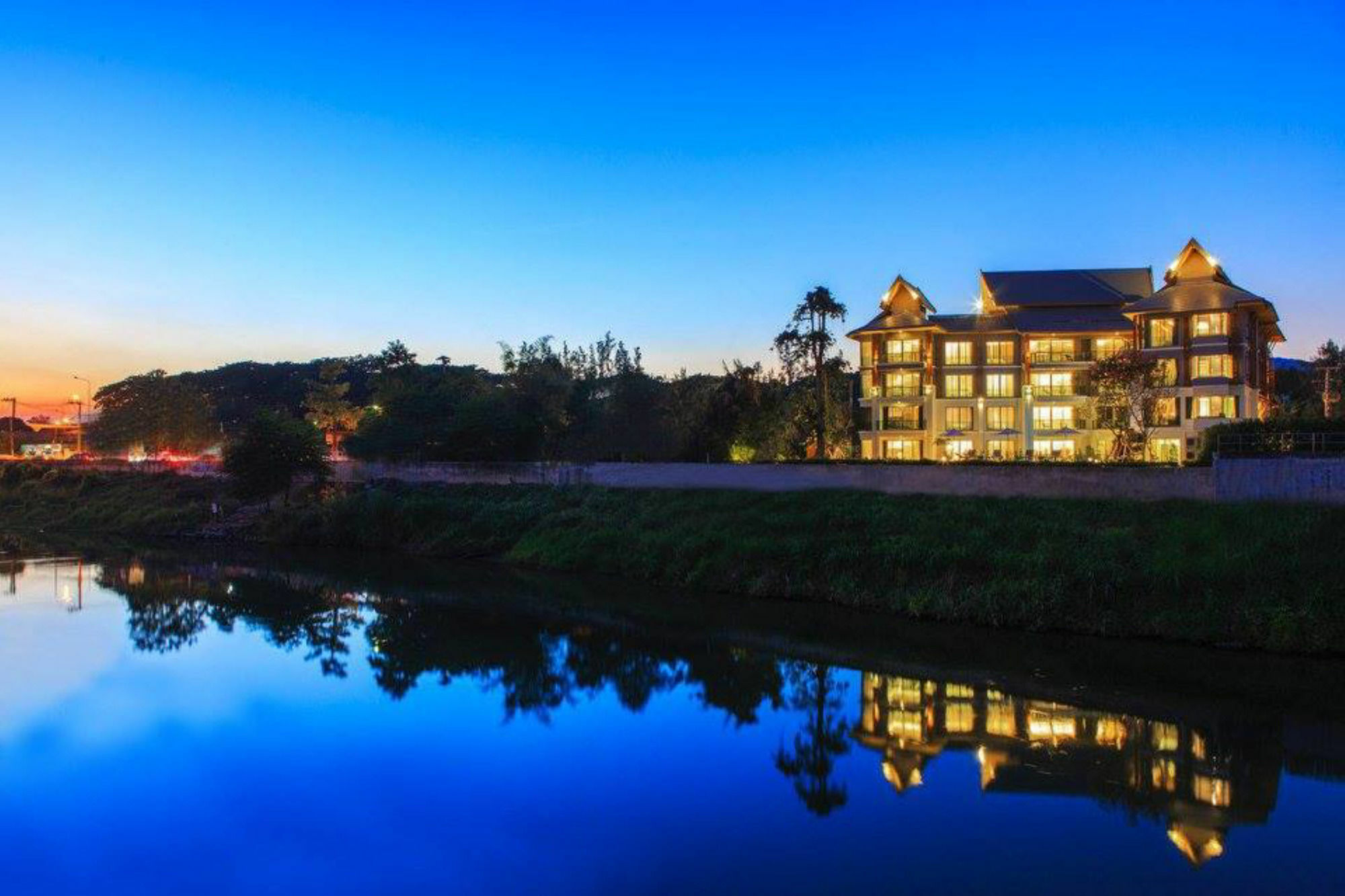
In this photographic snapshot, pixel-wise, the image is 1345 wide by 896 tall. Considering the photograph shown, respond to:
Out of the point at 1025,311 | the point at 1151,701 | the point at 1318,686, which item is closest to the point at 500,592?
the point at 1151,701

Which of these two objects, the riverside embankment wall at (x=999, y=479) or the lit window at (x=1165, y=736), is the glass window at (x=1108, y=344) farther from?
the lit window at (x=1165, y=736)

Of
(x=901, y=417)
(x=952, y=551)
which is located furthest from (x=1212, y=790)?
(x=901, y=417)

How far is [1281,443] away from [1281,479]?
2900 millimetres

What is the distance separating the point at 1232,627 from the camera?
2386cm

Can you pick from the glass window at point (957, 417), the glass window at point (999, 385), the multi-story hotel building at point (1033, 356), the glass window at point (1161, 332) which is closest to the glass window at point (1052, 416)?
the multi-story hotel building at point (1033, 356)

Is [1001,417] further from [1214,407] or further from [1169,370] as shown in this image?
[1214,407]

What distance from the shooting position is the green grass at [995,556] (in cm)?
2447

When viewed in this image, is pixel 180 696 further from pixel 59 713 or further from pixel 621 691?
pixel 621 691

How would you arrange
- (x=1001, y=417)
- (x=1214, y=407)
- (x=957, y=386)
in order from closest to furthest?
(x=1214, y=407) < (x=1001, y=417) < (x=957, y=386)

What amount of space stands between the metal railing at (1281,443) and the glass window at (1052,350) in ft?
73.6

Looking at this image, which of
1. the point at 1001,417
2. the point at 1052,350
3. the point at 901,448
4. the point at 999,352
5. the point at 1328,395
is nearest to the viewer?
the point at 1328,395

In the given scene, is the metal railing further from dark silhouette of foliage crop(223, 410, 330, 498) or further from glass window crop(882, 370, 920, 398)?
dark silhouette of foliage crop(223, 410, 330, 498)

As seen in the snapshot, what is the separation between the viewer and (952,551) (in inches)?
1177

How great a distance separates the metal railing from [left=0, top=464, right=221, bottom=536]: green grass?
56.6 m
